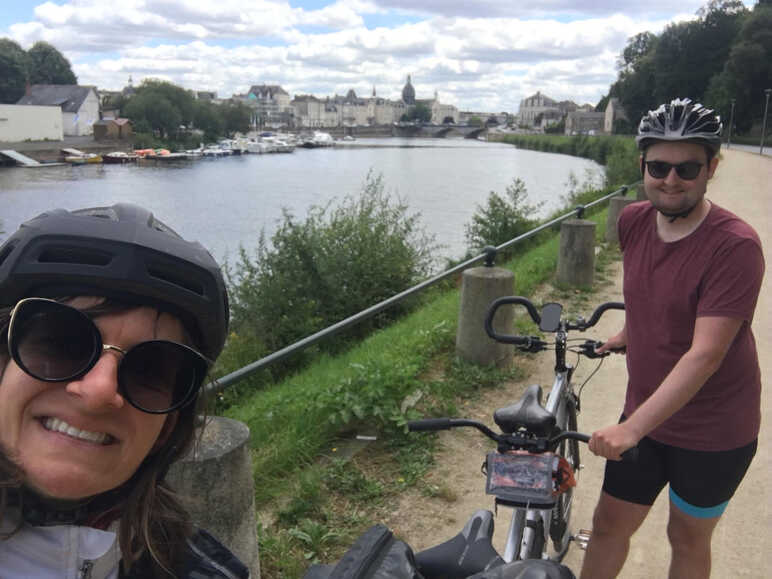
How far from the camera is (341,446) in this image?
166 inches

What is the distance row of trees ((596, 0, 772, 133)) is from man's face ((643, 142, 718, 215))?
60.7m

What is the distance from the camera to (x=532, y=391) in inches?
83.4

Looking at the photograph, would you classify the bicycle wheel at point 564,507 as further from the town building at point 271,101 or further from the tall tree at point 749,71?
the town building at point 271,101

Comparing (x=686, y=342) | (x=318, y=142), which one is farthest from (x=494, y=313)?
(x=318, y=142)

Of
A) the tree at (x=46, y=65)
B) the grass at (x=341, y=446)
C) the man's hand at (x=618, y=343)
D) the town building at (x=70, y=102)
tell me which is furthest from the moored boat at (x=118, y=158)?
the man's hand at (x=618, y=343)

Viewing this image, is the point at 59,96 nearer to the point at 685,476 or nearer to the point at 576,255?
the point at 576,255

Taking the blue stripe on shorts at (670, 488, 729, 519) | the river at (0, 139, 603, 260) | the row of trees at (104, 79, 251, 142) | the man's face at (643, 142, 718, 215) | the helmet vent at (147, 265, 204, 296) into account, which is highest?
the row of trees at (104, 79, 251, 142)

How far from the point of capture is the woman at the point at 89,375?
1038mm

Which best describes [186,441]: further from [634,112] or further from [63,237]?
[634,112]

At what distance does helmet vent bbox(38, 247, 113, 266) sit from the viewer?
3.51ft

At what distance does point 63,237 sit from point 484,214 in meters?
13.2

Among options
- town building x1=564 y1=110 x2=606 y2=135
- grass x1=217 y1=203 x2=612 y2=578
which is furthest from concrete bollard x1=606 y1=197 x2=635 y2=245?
town building x1=564 y1=110 x2=606 y2=135

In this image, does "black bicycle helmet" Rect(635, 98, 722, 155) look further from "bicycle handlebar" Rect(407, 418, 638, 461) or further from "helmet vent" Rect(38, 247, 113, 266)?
"helmet vent" Rect(38, 247, 113, 266)

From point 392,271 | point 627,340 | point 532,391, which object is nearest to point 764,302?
point 392,271
